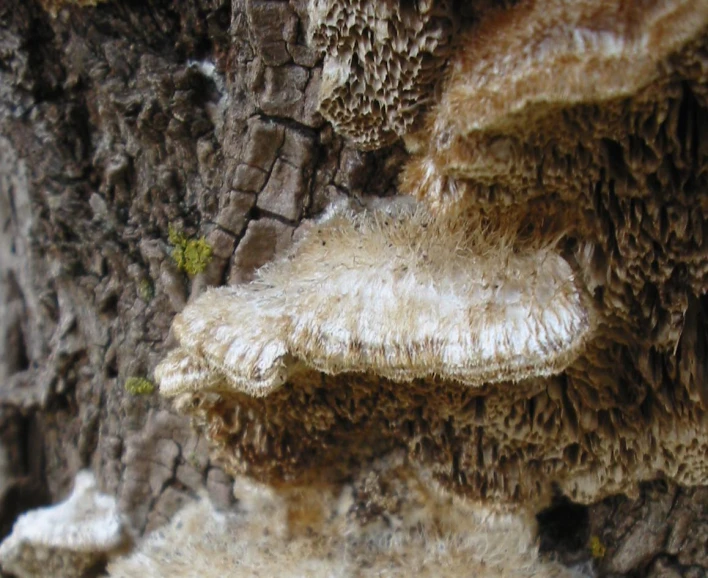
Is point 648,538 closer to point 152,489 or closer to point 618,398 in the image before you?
point 618,398

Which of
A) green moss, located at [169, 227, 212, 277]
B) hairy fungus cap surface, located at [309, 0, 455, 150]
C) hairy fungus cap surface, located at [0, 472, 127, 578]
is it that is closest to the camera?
hairy fungus cap surface, located at [309, 0, 455, 150]

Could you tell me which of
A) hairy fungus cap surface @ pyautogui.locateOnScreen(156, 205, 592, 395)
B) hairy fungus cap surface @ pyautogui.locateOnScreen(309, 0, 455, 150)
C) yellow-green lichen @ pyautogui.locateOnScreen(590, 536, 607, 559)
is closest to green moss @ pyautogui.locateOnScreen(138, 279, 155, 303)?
hairy fungus cap surface @ pyautogui.locateOnScreen(156, 205, 592, 395)

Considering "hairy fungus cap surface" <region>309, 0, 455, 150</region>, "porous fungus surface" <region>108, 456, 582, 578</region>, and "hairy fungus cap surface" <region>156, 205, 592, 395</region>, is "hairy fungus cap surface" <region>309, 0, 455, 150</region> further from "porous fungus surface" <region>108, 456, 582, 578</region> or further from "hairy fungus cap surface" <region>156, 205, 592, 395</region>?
"porous fungus surface" <region>108, 456, 582, 578</region>

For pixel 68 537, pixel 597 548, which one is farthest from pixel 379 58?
pixel 68 537

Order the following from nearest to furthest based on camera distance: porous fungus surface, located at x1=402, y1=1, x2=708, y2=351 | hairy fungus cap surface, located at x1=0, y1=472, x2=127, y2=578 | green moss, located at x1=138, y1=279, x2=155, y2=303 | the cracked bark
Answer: porous fungus surface, located at x1=402, y1=1, x2=708, y2=351
the cracked bark
green moss, located at x1=138, y1=279, x2=155, y2=303
hairy fungus cap surface, located at x1=0, y1=472, x2=127, y2=578

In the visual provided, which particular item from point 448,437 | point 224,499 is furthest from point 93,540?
point 448,437

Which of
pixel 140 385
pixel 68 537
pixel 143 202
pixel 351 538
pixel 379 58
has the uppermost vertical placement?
pixel 379 58

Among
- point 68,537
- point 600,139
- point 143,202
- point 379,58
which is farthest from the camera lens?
point 68,537

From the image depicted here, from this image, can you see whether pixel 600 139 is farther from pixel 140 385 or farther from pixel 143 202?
pixel 140 385
